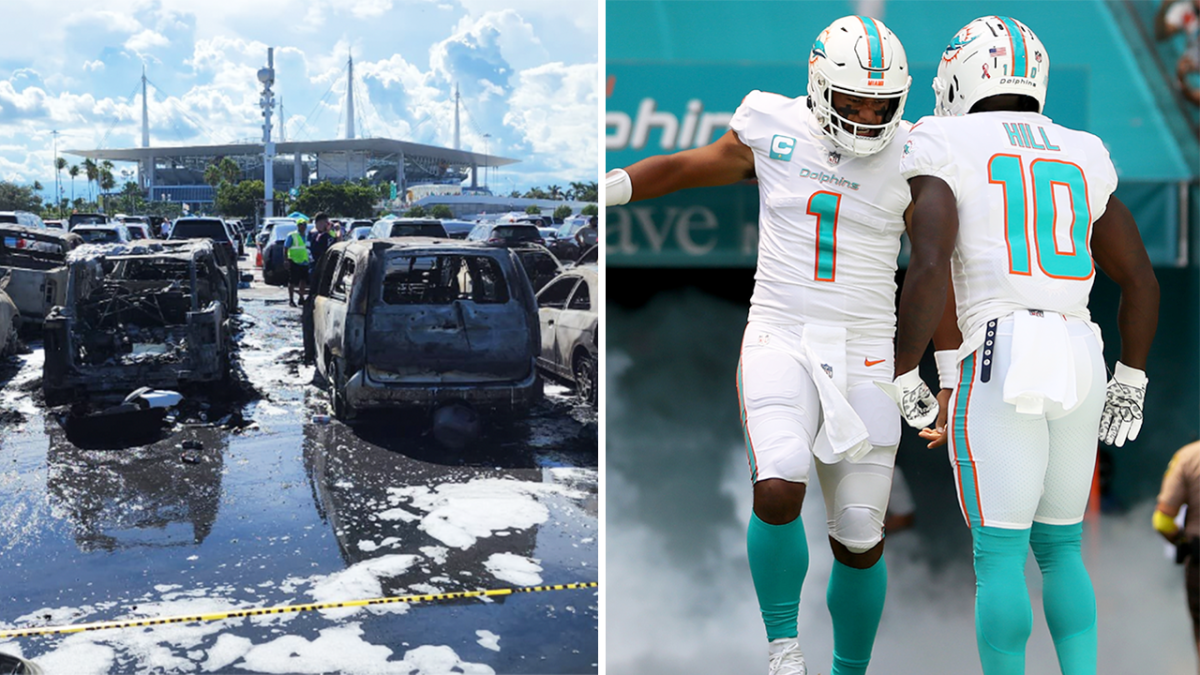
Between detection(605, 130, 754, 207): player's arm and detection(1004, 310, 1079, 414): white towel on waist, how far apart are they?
Answer: 0.76 meters

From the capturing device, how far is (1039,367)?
7.15 feet

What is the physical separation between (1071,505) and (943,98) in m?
1.00

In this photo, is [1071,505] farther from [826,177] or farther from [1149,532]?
[1149,532]

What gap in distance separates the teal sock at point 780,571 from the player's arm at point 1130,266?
36.7 inches

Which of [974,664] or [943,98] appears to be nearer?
[943,98]

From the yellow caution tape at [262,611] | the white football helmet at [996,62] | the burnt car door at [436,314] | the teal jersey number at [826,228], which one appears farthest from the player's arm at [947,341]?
the burnt car door at [436,314]

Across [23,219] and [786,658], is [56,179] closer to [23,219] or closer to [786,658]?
[23,219]

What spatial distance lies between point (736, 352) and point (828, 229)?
142 centimetres

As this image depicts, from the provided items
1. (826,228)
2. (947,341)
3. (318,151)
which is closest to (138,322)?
(318,151)

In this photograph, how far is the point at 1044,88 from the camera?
2.41 meters

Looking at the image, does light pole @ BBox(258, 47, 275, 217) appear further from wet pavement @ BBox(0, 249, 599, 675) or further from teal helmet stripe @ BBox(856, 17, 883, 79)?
teal helmet stripe @ BBox(856, 17, 883, 79)

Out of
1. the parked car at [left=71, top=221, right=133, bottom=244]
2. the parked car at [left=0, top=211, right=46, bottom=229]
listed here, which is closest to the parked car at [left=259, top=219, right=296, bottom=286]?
the parked car at [left=71, top=221, right=133, bottom=244]

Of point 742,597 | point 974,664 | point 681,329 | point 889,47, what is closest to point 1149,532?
point 974,664

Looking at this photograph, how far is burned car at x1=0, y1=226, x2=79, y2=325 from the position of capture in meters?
3.83
